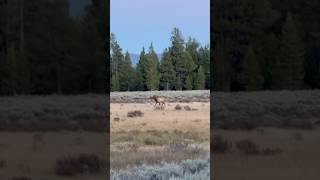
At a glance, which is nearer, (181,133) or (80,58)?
(181,133)

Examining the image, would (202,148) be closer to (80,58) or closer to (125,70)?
(125,70)

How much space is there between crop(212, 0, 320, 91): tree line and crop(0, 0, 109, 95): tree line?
120 inches

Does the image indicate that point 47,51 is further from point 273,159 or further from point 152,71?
point 273,159

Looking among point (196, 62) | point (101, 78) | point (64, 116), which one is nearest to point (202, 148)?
point (196, 62)

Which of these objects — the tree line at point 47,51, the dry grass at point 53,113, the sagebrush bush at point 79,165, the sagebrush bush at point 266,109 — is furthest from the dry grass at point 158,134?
the tree line at point 47,51

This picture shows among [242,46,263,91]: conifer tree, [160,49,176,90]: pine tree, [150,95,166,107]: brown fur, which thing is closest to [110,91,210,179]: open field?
[150,95,166,107]: brown fur

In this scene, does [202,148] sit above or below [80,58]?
below

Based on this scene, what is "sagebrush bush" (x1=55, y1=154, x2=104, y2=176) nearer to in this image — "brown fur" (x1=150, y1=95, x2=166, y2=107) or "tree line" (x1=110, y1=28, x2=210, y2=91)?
"tree line" (x1=110, y1=28, x2=210, y2=91)

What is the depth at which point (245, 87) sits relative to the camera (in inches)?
648

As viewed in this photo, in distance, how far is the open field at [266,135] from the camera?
23.2 ft

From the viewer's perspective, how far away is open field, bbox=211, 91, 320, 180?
708 cm

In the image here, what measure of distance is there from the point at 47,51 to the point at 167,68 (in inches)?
183

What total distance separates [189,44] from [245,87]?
258 inches

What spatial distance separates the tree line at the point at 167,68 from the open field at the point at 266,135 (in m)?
1.06
